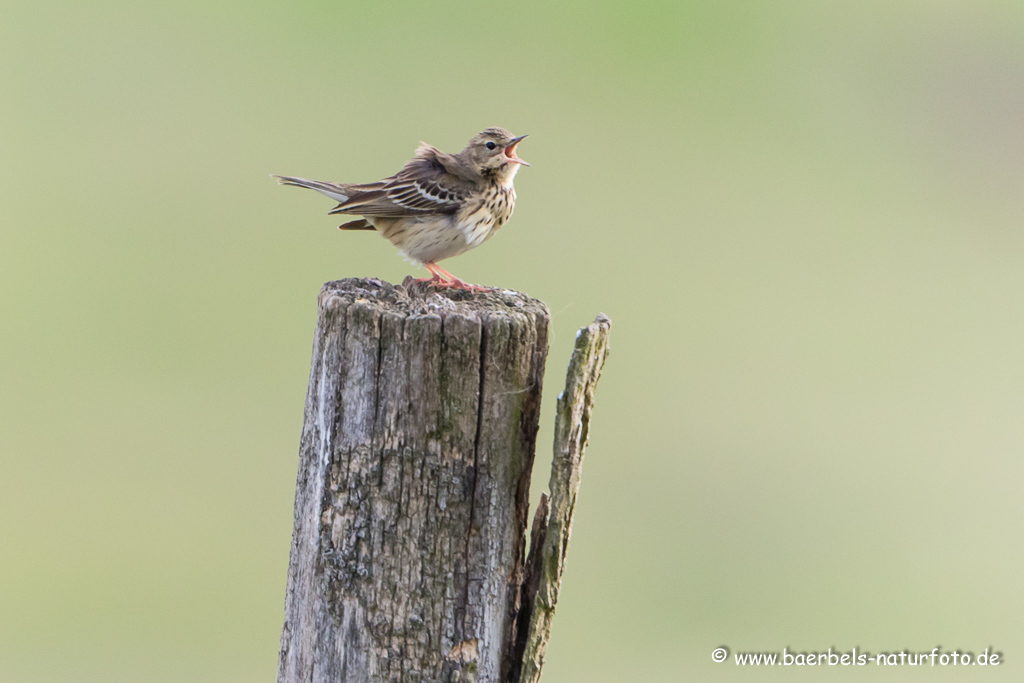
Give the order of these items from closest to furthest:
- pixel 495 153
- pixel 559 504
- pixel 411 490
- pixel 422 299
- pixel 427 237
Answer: pixel 411 490
pixel 559 504
pixel 422 299
pixel 427 237
pixel 495 153

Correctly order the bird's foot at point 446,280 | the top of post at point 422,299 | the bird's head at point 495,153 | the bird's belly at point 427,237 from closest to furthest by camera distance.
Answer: the top of post at point 422,299
the bird's foot at point 446,280
the bird's belly at point 427,237
the bird's head at point 495,153

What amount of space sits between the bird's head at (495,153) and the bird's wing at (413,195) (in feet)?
0.67

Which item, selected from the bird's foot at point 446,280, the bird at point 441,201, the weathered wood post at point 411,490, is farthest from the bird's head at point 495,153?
the weathered wood post at point 411,490

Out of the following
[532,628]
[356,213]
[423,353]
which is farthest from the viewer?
[356,213]

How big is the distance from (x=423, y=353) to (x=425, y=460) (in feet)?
1.30

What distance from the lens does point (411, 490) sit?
3.34 meters

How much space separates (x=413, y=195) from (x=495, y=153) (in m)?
0.72

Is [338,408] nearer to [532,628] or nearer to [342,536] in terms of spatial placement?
[342,536]

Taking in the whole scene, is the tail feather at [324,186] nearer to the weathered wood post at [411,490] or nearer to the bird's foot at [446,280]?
the bird's foot at [446,280]

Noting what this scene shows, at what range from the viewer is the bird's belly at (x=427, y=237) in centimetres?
627

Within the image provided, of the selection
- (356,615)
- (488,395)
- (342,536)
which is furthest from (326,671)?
(488,395)

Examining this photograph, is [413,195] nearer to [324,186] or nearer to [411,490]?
[324,186]

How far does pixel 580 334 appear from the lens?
352 centimetres

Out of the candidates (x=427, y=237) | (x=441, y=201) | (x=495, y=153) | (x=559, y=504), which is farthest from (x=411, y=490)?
(x=495, y=153)
